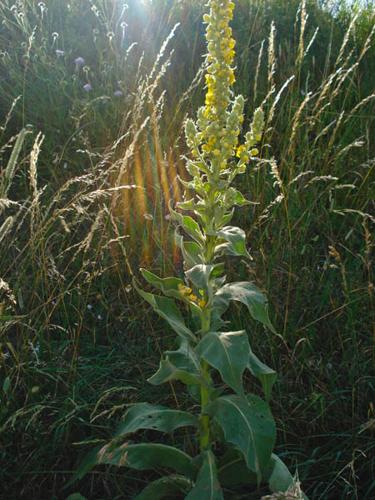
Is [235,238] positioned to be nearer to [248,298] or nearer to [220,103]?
[248,298]

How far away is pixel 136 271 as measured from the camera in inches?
121

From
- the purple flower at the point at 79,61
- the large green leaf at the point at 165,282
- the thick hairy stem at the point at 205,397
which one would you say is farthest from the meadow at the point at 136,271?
the large green leaf at the point at 165,282

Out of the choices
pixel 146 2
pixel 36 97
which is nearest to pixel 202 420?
pixel 36 97

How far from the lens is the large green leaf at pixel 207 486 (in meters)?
1.87

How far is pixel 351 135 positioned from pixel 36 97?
1907 millimetres

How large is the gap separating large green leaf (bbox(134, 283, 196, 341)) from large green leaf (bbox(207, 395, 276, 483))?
232 millimetres

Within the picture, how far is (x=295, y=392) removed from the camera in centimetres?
256

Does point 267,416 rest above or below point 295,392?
above

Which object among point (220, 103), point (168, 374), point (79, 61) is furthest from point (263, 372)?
point (79, 61)

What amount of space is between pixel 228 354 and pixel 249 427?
8.9 inches

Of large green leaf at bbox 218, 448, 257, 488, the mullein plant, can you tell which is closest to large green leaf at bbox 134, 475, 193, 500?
the mullein plant

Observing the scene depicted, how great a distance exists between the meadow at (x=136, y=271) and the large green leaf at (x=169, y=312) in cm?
32

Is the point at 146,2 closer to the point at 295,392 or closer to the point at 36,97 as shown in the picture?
the point at 36,97

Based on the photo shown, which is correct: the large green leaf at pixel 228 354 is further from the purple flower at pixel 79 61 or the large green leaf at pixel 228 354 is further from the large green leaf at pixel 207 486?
the purple flower at pixel 79 61
